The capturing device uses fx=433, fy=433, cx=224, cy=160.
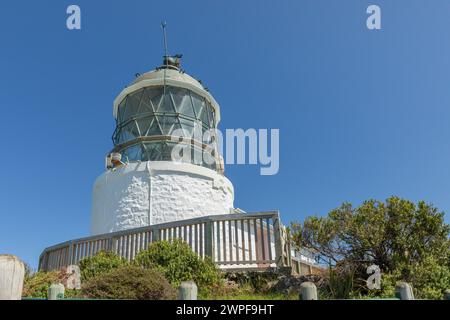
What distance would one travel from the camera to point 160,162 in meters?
12.2

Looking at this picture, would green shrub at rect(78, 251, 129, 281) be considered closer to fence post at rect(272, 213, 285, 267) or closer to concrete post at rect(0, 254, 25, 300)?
fence post at rect(272, 213, 285, 267)

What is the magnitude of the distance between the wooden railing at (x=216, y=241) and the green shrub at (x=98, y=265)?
92 cm

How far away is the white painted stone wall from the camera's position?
11.8 m

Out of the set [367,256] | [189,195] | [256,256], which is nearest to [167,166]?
[189,195]

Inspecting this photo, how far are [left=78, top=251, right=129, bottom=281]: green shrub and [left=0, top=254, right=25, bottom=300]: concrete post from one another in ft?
14.4

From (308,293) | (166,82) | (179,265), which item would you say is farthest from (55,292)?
(166,82)

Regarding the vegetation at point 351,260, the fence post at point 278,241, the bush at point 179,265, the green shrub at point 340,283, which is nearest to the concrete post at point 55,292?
A: the vegetation at point 351,260

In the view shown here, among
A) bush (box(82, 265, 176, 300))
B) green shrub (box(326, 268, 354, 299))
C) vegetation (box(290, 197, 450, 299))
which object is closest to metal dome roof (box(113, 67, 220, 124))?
vegetation (box(290, 197, 450, 299))

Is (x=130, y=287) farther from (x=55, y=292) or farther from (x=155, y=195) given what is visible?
(x=155, y=195)

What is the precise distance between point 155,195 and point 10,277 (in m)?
8.74

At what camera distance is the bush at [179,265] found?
695 centimetres

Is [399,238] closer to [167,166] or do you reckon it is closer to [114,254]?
[114,254]

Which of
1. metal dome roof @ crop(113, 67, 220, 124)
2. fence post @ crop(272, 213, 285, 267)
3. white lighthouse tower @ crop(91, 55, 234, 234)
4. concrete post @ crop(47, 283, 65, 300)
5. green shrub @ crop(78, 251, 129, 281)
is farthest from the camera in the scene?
metal dome roof @ crop(113, 67, 220, 124)

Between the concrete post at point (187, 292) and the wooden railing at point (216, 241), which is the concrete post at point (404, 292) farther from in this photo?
the wooden railing at point (216, 241)
